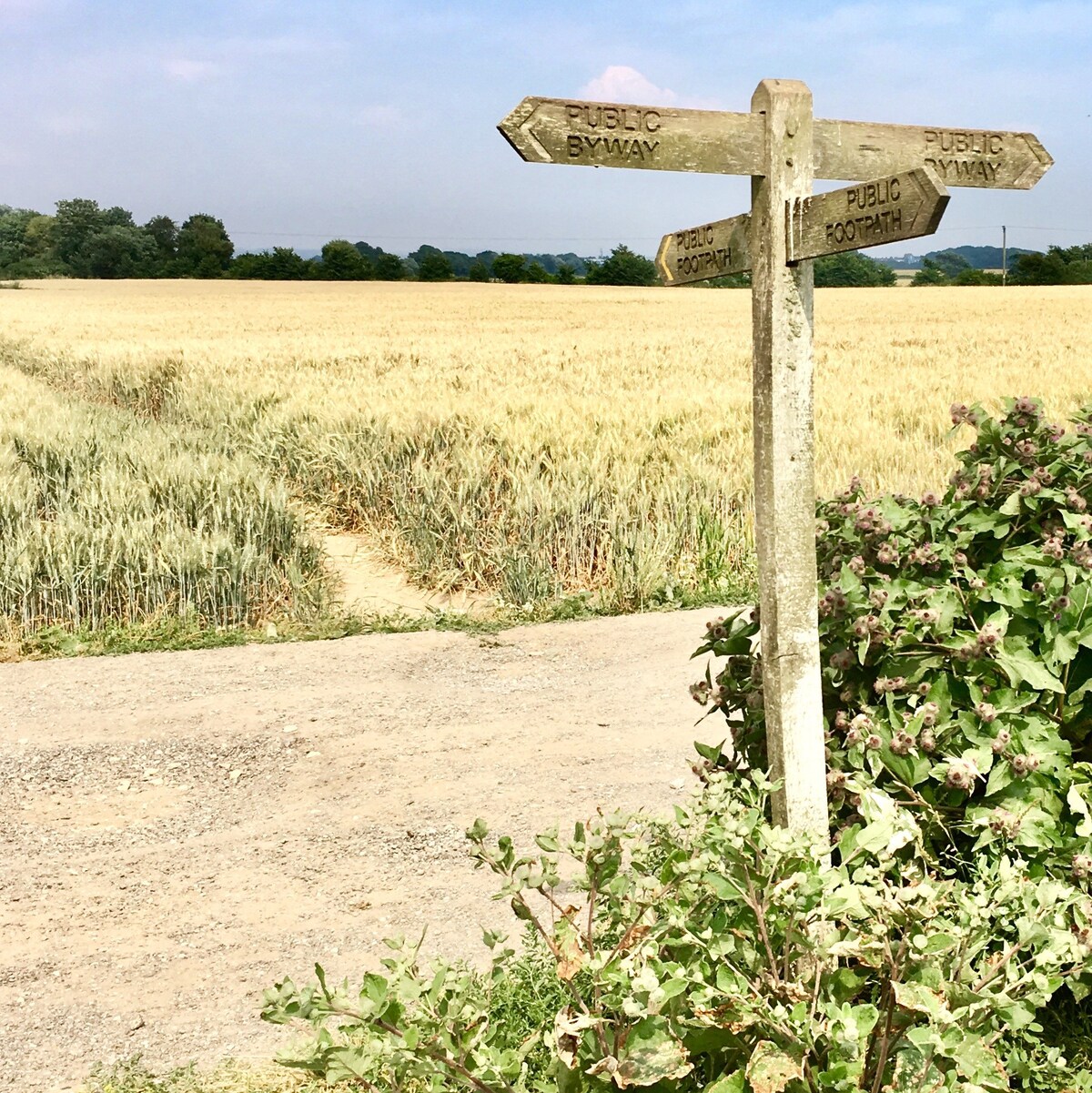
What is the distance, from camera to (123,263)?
8775 cm

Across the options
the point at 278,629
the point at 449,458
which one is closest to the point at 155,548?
the point at 278,629

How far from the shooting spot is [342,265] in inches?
3073

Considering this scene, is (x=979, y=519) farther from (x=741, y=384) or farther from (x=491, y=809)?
(x=741, y=384)

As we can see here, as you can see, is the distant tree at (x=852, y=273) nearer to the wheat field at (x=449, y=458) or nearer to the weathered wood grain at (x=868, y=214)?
the wheat field at (x=449, y=458)

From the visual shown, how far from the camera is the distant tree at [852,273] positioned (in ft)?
236

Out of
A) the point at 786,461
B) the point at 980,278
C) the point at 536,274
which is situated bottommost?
the point at 786,461

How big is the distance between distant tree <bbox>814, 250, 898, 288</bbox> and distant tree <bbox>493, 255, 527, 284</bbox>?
63.3 feet

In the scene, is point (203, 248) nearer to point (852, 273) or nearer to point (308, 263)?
point (308, 263)

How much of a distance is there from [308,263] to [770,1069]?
8043cm

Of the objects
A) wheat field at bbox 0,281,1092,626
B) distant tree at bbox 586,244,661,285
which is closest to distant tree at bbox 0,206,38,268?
distant tree at bbox 586,244,661,285

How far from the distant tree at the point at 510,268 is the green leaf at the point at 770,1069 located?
76046 millimetres

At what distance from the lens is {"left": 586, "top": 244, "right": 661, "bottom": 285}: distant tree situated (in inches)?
2876

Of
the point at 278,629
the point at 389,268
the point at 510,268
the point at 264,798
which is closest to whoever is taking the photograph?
the point at 264,798

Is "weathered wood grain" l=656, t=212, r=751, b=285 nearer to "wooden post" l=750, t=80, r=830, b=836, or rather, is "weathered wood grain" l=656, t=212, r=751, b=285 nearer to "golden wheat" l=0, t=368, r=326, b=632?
"wooden post" l=750, t=80, r=830, b=836
